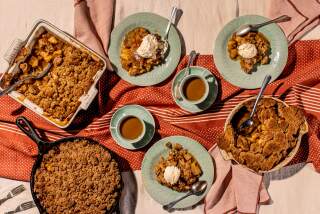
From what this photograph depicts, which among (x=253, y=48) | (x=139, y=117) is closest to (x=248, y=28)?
(x=253, y=48)

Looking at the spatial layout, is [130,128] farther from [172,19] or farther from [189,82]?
[172,19]

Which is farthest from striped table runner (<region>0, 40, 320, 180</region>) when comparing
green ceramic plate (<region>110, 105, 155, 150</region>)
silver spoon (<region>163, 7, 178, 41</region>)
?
silver spoon (<region>163, 7, 178, 41</region>)

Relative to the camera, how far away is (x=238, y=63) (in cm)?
218

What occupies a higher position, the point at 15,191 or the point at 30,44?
the point at 30,44

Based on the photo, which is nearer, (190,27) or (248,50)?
(248,50)

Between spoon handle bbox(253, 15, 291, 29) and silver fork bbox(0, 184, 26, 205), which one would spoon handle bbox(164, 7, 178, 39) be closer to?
spoon handle bbox(253, 15, 291, 29)

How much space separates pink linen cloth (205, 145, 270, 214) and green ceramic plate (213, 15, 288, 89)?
1.10 feet

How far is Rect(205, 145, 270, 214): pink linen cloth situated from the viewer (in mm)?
2172

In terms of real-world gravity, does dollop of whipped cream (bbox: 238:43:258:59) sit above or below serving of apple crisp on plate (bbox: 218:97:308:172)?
above

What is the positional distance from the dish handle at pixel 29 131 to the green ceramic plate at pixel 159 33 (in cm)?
47

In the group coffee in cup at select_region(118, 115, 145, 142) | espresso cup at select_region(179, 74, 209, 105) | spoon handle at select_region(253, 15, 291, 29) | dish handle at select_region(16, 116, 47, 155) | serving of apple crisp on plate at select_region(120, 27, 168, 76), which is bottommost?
dish handle at select_region(16, 116, 47, 155)

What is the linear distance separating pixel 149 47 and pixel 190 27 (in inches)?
10.1

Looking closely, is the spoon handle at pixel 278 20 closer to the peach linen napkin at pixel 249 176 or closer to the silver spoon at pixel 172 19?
the peach linen napkin at pixel 249 176

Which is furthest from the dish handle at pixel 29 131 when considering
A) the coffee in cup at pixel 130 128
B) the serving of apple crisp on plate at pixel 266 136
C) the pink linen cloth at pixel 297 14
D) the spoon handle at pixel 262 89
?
the pink linen cloth at pixel 297 14
